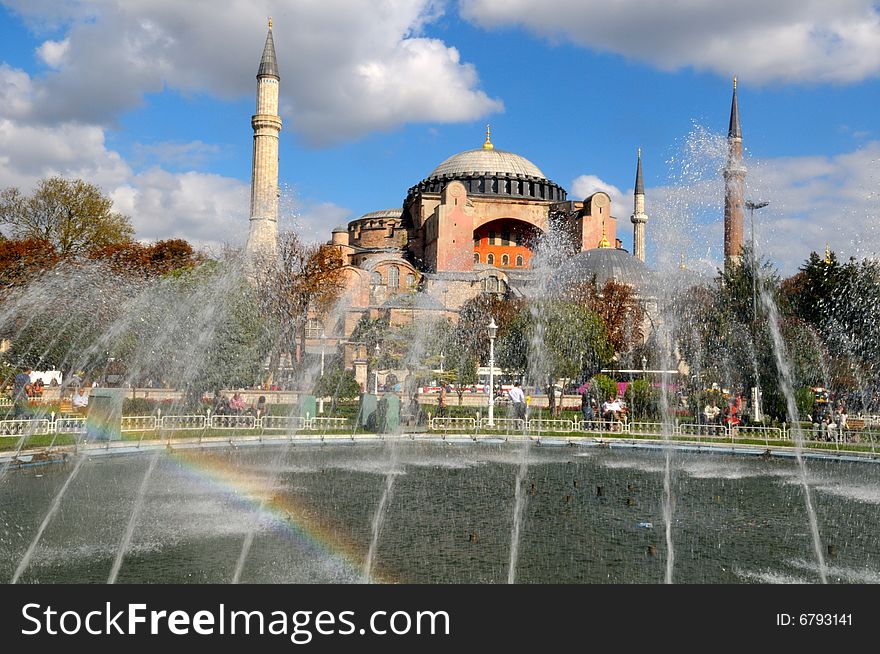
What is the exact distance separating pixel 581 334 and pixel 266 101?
17696 mm

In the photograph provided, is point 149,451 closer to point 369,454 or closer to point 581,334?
point 369,454

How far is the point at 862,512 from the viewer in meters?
7.73

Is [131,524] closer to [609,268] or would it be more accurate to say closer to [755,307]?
[755,307]

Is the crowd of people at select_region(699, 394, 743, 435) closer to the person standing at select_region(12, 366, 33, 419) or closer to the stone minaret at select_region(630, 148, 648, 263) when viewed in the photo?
the person standing at select_region(12, 366, 33, 419)

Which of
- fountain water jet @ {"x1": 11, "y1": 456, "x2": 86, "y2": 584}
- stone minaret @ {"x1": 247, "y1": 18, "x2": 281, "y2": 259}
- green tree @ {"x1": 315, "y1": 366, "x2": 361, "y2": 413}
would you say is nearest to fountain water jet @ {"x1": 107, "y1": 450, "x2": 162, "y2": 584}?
fountain water jet @ {"x1": 11, "y1": 456, "x2": 86, "y2": 584}

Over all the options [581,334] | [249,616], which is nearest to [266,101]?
[581,334]

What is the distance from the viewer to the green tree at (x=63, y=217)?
31344 millimetres

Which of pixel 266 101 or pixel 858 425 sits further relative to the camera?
pixel 266 101

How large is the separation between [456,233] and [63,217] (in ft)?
69.1

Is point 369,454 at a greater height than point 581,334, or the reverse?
point 581,334

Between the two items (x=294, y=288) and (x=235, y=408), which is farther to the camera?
(x=294, y=288)

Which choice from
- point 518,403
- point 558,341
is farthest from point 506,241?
point 518,403

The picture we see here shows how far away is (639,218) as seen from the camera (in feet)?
183

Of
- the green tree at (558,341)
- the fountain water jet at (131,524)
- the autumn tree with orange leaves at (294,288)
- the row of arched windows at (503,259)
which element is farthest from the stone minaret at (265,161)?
the fountain water jet at (131,524)
